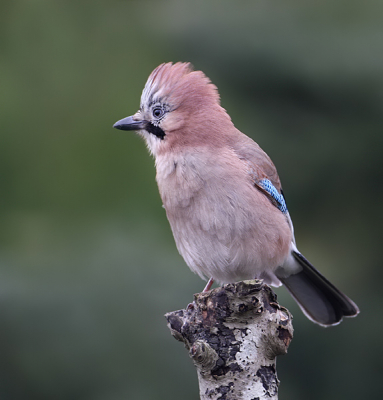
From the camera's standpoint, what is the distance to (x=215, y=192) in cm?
253

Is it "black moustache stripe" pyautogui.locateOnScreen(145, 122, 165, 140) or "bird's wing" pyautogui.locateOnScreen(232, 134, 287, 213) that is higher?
"black moustache stripe" pyautogui.locateOnScreen(145, 122, 165, 140)

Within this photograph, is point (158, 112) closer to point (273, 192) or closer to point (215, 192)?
point (215, 192)

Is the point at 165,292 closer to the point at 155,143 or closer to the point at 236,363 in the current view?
the point at 155,143

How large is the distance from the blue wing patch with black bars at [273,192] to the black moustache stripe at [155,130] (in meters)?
0.53

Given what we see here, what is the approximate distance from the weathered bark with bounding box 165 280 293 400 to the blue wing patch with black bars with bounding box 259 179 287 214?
80 cm

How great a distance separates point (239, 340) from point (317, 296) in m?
1.20

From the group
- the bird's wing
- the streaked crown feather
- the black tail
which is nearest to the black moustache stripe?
the streaked crown feather

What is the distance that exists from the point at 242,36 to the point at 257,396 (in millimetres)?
2661

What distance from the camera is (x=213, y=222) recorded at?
2521 millimetres

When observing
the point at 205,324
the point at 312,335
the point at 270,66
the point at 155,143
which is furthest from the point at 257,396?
the point at 270,66

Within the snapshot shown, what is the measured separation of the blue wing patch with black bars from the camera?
2694 millimetres

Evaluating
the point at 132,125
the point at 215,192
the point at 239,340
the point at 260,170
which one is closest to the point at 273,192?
the point at 260,170

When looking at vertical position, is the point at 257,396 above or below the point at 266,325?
below

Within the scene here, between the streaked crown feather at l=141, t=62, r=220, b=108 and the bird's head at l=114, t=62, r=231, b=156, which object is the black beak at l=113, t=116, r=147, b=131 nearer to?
the bird's head at l=114, t=62, r=231, b=156
